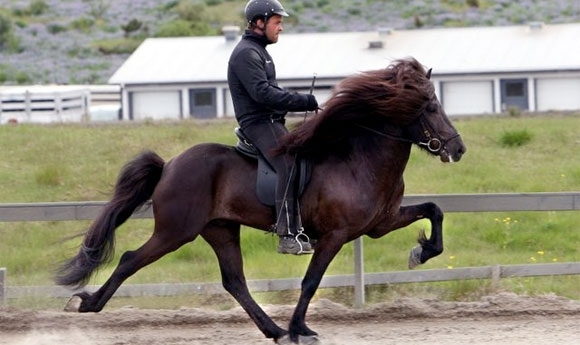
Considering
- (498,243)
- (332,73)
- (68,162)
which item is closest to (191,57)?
(332,73)

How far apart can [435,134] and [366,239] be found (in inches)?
211

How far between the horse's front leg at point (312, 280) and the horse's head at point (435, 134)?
919 millimetres

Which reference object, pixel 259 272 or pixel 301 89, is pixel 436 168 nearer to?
pixel 259 272

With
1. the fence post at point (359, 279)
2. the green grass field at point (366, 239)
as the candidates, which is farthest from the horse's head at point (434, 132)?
the green grass field at point (366, 239)

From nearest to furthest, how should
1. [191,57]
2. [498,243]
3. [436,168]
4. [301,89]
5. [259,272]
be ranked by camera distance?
[259,272] < [498,243] < [436,168] < [301,89] < [191,57]

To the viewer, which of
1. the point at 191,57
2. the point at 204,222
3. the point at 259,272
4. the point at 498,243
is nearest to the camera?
the point at 204,222

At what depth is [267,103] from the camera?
8.68 m

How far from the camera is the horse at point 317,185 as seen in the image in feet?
28.5

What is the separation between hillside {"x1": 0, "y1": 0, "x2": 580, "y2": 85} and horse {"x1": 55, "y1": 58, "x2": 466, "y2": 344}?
128 ft

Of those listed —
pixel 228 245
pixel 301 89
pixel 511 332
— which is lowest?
pixel 511 332

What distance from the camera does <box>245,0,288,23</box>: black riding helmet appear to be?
8.84 meters

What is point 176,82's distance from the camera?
38.2m

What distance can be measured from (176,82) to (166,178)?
1163 inches

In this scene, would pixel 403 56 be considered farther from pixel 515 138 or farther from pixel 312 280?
pixel 312 280
